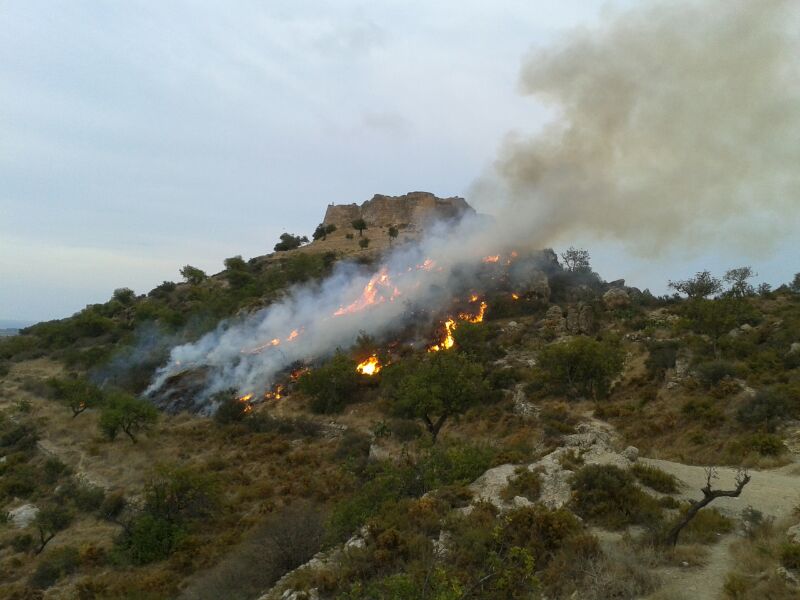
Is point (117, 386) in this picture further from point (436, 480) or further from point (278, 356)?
point (436, 480)

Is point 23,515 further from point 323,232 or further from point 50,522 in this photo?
point 323,232

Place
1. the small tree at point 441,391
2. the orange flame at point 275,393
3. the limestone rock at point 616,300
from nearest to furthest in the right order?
the small tree at point 441,391, the orange flame at point 275,393, the limestone rock at point 616,300

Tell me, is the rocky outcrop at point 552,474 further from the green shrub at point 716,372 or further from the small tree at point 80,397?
the small tree at point 80,397

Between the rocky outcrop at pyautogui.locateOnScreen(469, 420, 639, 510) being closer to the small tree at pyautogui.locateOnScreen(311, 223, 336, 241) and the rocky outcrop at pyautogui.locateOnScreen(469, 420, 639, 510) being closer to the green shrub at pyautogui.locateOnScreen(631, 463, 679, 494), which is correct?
the green shrub at pyautogui.locateOnScreen(631, 463, 679, 494)

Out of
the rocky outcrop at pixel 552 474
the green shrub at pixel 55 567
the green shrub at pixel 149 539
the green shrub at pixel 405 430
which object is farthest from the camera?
the green shrub at pixel 405 430

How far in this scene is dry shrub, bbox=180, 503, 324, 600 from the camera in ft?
40.0

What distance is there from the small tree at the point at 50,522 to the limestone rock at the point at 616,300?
45483mm

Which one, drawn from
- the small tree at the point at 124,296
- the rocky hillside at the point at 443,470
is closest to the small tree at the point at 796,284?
the rocky hillside at the point at 443,470

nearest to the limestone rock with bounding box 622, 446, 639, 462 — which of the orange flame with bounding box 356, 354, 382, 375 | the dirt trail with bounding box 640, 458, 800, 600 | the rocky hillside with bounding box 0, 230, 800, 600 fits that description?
the rocky hillside with bounding box 0, 230, 800, 600

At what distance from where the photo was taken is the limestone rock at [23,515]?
20.4 m

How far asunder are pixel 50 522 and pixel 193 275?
5956 centimetres

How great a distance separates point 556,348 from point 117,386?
3645 cm

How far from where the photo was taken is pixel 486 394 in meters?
31.3

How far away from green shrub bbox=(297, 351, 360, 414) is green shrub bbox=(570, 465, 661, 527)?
23777 mm
